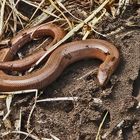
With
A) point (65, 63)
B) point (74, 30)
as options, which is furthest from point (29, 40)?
point (65, 63)

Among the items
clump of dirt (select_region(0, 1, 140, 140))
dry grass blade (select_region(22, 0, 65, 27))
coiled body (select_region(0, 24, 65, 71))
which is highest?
dry grass blade (select_region(22, 0, 65, 27))

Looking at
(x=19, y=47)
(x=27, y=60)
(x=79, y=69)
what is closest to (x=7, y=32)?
(x=19, y=47)

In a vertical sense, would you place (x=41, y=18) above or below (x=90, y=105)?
above

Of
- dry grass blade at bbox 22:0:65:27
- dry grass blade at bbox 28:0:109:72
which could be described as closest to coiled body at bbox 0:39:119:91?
dry grass blade at bbox 28:0:109:72

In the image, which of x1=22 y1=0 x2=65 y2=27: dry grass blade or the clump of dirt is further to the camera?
x1=22 y1=0 x2=65 y2=27: dry grass blade

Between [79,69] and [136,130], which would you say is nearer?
[136,130]

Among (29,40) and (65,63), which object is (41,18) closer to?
(29,40)

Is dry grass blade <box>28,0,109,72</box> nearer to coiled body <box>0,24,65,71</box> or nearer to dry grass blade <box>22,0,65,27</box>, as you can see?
→ coiled body <box>0,24,65,71</box>

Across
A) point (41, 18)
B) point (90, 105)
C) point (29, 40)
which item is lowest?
point (90, 105)

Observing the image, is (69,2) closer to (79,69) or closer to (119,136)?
(79,69)
